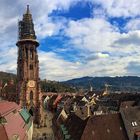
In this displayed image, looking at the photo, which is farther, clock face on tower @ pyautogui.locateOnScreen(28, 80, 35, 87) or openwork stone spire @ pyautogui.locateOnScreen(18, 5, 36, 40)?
openwork stone spire @ pyautogui.locateOnScreen(18, 5, 36, 40)

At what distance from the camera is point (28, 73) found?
412ft

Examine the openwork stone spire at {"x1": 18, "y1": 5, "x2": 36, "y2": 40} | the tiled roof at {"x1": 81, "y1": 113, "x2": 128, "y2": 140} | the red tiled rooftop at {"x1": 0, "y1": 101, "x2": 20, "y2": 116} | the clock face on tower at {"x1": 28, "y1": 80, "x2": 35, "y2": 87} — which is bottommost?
the tiled roof at {"x1": 81, "y1": 113, "x2": 128, "y2": 140}

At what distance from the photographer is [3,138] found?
49.3 meters

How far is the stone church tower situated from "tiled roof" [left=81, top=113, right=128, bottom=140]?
2491 inches

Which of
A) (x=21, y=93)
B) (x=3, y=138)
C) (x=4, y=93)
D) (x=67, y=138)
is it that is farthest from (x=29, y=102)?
(x=3, y=138)

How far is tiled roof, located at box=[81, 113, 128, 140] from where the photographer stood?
58.6 m

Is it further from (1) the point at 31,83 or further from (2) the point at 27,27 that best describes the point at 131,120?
(2) the point at 27,27

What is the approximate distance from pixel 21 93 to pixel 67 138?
210ft

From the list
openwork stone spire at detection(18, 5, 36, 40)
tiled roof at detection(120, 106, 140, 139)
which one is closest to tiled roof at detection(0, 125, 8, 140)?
tiled roof at detection(120, 106, 140, 139)

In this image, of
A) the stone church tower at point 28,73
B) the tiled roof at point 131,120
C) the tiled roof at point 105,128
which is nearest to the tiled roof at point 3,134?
the tiled roof at point 105,128

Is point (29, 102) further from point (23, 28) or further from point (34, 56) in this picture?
point (23, 28)

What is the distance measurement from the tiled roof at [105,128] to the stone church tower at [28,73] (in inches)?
2491

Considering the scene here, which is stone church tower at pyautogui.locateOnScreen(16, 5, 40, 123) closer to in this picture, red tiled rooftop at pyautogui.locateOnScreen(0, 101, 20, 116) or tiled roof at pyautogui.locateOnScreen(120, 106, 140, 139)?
red tiled rooftop at pyautogui.locateOnScreen(0, 101, 20, 116)

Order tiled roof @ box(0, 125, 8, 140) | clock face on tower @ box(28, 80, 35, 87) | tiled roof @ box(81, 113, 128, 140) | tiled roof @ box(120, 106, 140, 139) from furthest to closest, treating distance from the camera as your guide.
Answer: clock face on tower @ box(28, 80, 35, 87) < tiled roof @ box(120, 106, 140, 139) < tiled roof @ box(81, 113, 128, 140) < tiled roof @ box(0, 125, 8, 140)
